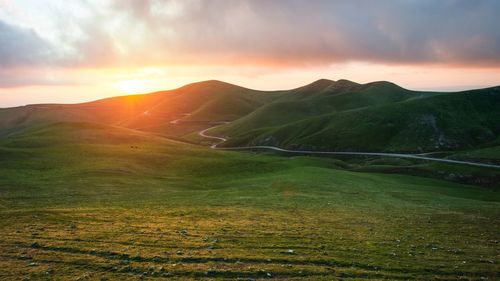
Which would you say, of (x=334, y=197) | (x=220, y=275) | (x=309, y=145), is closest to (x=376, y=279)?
(x=220, y=275)

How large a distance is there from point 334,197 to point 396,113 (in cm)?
15260

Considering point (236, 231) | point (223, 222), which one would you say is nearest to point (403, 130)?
point (223, 222)

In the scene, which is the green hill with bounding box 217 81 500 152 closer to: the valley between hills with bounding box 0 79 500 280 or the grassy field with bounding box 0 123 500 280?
the valley between hills with bounding box 0 79 500 280

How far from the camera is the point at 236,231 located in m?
28.0

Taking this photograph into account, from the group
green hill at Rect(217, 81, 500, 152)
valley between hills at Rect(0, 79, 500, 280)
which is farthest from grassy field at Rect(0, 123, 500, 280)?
green hill at Rect(217, 81, 500, 152)

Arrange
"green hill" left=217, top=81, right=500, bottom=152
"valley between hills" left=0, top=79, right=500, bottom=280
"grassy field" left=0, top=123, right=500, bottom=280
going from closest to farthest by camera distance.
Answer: "grassy field" left=0, top=123, right=500, bottom=280 → "valley between hills" left=0, top=79, right=500, bottom=280 → "green hill" left=217, top=81, right=500, bottom=152

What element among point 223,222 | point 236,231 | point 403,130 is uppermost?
point 403,130

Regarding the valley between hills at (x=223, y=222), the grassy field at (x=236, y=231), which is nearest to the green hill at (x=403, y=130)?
the valley between hills at (x=223, y=222)

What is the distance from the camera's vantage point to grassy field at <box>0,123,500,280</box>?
20062 mm

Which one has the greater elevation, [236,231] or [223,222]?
[236,231]

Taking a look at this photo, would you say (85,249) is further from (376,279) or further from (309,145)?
(309,145)

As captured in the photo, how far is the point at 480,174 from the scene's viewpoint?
3492 inches

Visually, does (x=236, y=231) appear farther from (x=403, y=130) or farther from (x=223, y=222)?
(x=403, y=130)

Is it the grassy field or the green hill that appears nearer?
the grassy field
